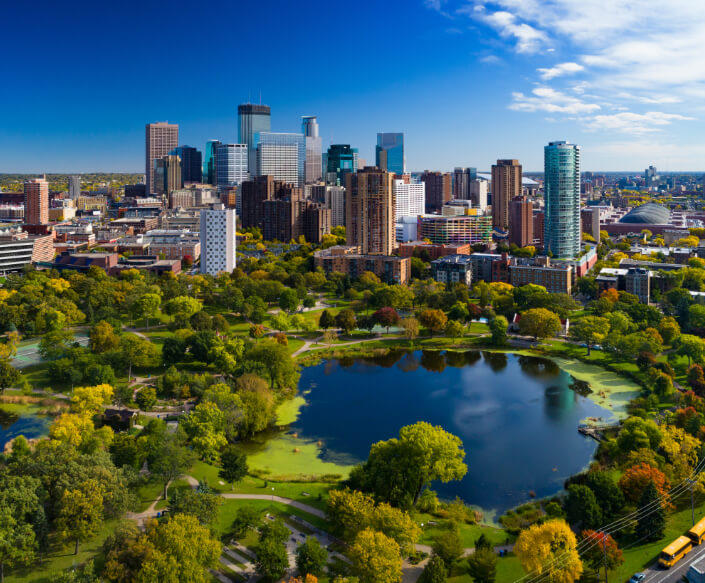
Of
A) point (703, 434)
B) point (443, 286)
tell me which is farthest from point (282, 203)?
point (703, 434)

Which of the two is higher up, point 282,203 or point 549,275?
point 282,203

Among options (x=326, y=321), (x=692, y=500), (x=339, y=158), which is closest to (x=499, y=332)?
(x=326, y=321)

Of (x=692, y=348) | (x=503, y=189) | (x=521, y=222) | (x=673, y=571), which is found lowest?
(x=673, y=571)

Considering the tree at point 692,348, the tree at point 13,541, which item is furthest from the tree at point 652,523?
the tree at point 692,348

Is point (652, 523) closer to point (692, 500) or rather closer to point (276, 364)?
point (692, 500)

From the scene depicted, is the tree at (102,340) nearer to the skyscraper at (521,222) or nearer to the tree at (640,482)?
the tree at (640,482)

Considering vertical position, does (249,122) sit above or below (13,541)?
above

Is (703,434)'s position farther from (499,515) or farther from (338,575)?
(338,575)
